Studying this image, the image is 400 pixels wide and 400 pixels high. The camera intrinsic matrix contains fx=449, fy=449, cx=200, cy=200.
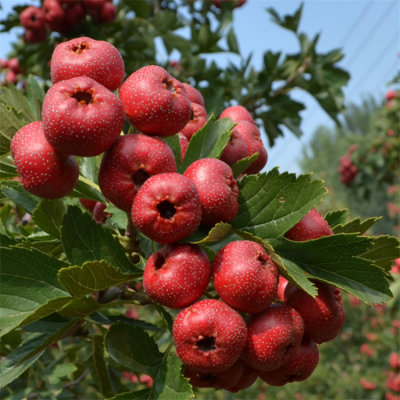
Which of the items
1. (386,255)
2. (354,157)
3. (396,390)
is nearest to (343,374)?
(396,390)

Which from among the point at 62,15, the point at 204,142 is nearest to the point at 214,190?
the point at 204,142

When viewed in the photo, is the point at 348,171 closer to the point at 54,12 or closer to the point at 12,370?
the point at 54,12

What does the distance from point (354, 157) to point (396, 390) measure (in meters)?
3.61

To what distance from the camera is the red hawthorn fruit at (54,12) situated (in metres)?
3.03

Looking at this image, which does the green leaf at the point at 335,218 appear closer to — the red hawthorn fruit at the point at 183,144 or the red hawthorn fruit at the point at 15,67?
the red hawthorn fruit at the point at 183,144

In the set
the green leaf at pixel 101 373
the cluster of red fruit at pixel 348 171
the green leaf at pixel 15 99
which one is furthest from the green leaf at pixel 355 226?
the cluster of red fruit at pixel 348 171

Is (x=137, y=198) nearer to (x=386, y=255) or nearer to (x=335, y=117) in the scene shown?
(x=386, y=255)

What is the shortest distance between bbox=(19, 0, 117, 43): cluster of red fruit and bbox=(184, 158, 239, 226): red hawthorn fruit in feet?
7.90

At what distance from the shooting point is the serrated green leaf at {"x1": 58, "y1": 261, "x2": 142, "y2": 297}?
93cm

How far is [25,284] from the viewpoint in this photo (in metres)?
1.04

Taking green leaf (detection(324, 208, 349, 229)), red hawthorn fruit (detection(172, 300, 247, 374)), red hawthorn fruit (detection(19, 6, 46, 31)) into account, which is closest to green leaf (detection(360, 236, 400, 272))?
green leaf (detection(324, 208, 349, 229))

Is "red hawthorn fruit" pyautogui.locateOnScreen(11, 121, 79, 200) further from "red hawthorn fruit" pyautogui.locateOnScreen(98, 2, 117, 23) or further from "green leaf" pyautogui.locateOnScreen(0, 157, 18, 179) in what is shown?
"red hawthorn fruit" pyautogui.locateOnScreen(98, 2, 117, 23)

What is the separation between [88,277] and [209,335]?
29cm

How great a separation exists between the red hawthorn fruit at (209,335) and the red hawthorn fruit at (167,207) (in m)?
0.17
